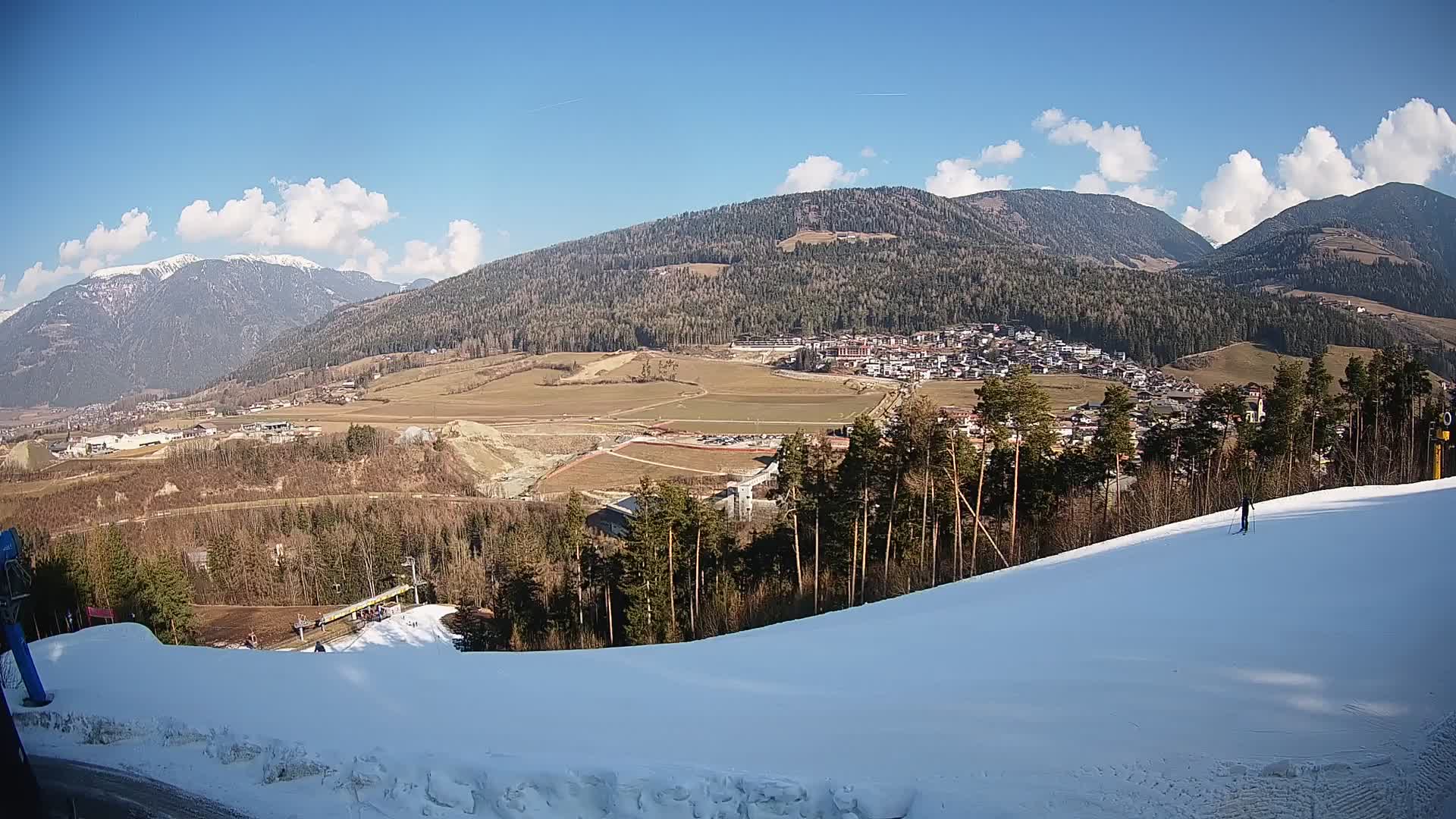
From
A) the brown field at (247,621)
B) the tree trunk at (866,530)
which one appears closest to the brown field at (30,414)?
the brown field at (247,621)

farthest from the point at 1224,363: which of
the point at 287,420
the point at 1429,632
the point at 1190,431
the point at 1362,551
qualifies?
the point at 287,420

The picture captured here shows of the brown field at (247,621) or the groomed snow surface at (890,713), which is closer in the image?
the groomed snow surface at (890,713)

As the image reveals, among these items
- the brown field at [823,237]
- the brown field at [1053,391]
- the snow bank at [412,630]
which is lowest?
the snow bank at [412,630]

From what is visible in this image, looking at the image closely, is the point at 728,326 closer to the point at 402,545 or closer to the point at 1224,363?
the point at 1224,363

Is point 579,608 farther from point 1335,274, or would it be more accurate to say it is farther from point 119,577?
point 1335,274

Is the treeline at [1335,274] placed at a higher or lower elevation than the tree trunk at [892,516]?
higher

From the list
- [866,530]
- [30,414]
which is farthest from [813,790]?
[30,414]

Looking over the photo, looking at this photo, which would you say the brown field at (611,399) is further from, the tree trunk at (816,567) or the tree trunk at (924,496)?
the tree trunk at (816,567)
